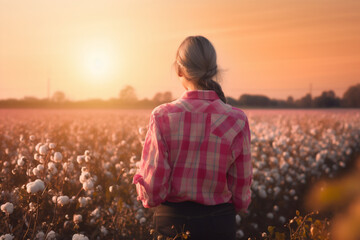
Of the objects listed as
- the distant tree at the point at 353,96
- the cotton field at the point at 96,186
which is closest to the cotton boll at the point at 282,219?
the cotton field at the point at 96,186

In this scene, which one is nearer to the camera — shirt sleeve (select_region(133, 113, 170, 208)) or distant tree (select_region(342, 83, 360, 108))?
shirt sleeve (select_region(133, 113, 170, 208))

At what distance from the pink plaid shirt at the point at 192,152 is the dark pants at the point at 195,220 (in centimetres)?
6

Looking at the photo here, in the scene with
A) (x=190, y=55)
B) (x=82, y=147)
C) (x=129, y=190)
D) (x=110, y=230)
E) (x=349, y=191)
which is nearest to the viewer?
(x=349, y=191)

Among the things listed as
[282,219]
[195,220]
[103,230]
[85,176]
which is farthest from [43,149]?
[282,219]

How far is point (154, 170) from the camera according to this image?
6.91ft

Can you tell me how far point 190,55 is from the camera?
2.16 m

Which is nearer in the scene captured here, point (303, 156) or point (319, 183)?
point (319, 183)

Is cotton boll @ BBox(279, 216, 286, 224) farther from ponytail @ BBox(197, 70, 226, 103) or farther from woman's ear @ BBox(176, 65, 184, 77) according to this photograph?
woman's ear @ BBox(176, 65, 184, 77)

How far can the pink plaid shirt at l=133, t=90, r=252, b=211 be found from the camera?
6.97ft

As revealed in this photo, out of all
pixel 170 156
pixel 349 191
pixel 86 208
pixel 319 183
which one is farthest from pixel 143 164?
pixel 319 183

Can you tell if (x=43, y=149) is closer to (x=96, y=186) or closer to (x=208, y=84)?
(x=96, y=186)

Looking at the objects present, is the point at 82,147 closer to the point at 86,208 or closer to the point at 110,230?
the point at 86,208

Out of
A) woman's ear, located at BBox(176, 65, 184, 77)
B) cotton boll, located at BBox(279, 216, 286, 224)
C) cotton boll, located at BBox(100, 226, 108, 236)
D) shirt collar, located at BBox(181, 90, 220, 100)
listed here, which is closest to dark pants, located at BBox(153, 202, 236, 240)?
shirt collar, located at BBox(181, 90, 220, 100)

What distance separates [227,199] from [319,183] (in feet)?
19.9
